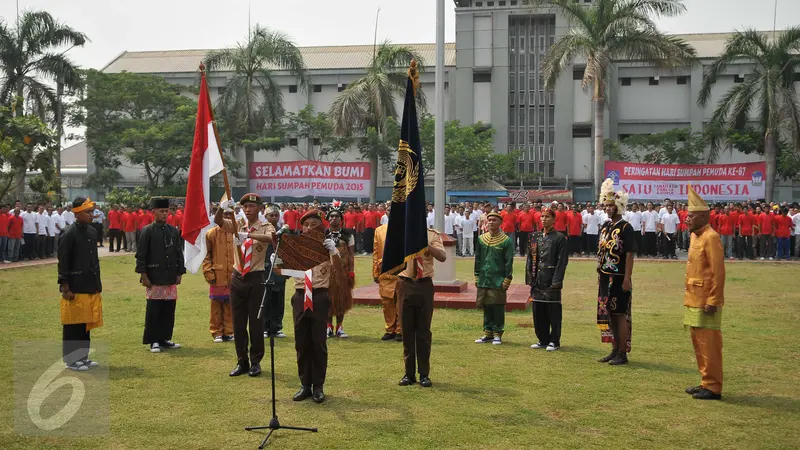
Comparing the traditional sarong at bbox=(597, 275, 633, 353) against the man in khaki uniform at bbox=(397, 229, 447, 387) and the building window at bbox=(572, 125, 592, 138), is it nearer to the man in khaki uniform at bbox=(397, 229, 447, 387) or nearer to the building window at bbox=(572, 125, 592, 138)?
the man in khaki uniform at bbox=(397, 229, 447, 387)

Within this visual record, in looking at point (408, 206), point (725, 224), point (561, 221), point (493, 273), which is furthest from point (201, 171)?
point (725, 224)

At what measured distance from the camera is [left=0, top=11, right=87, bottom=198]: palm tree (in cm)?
3553

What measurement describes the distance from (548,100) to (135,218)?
29.9 meters

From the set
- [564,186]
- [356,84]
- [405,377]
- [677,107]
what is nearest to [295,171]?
[356,84]

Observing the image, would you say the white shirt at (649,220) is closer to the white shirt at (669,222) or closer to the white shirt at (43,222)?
the white shirt at (669,222)

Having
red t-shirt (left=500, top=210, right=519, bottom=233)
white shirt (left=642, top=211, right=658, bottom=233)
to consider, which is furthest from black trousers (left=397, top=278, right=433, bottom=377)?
white shirt (left=642, top=211, right=658, bottom=233)

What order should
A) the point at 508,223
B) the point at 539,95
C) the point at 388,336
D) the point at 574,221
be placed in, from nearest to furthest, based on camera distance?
the point at 388,336
the point at 508,223
the point at 574,221
the point at 539,95

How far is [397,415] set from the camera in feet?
23.2

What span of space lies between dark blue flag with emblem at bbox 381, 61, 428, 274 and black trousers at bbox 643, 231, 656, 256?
20.5 m

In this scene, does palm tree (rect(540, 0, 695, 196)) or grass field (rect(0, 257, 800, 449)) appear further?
palm tree (rect(540, 0, 695, 196))

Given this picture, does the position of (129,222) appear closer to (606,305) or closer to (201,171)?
(201,171)

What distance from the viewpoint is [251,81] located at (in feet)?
137

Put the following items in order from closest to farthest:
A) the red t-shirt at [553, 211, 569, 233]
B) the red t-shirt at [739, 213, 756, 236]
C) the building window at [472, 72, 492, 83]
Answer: the red t-shirt at [739, 213, 756, 236] < the red t-shirt at [553, 211, 569, 233] < the building window at [472, 72, 492, 83]

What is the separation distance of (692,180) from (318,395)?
2508cm
